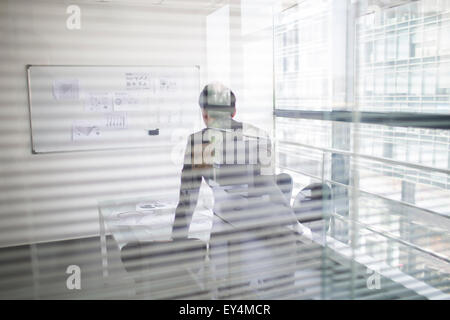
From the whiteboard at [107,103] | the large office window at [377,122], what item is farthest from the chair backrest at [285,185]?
the whiteboard at [107,103]

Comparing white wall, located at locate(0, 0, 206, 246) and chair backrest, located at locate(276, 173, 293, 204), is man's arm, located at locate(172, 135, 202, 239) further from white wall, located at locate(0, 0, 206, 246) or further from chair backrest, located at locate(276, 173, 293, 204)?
chair backrest, located at locate(276, 173, 293, 204)

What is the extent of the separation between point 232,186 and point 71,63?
0.43 meters

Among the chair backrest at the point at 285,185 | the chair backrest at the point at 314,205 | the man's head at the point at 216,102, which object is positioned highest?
the man's head at the point at 216,102

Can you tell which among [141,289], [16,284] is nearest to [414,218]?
[141,289]

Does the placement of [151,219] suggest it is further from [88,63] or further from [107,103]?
[88,63]

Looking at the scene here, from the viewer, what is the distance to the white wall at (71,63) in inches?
27.1

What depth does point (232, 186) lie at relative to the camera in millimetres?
836

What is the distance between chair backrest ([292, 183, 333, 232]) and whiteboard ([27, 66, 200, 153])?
33 centimetres

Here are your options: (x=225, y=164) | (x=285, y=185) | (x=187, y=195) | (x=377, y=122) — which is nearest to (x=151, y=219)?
(x=187, y=195)

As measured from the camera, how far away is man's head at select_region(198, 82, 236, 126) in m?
0.81

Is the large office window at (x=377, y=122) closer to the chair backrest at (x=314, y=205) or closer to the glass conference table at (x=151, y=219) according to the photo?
the chair backrest at (x=314, y=205)

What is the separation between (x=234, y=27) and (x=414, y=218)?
0.99 m

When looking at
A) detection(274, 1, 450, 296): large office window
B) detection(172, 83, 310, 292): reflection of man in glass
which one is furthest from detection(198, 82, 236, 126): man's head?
detection(274, 1, 450, 296): large office window

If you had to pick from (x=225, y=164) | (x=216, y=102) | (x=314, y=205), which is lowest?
(x=314, y=205)
